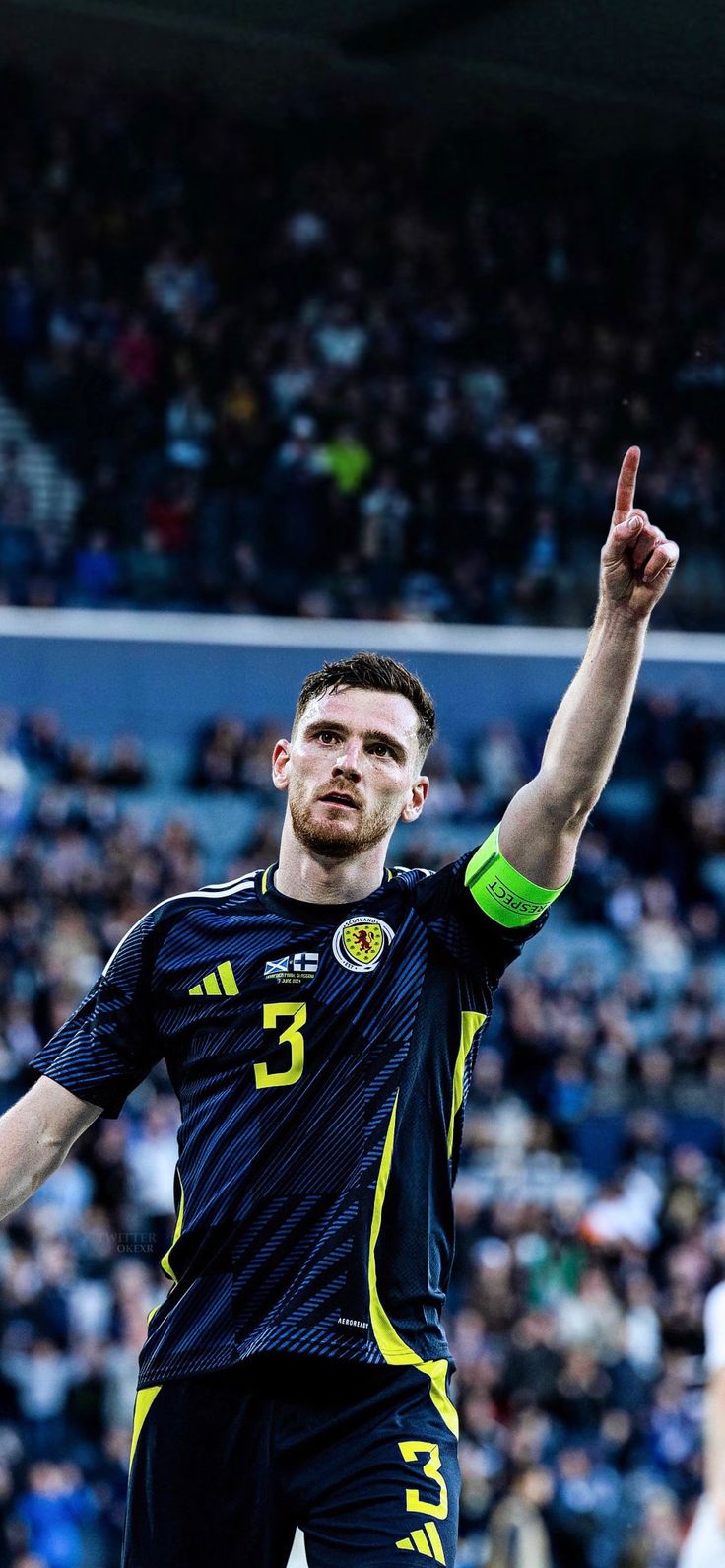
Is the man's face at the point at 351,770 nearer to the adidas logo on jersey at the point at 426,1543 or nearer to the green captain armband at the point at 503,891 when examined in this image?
the green captain armband at the point at 503,891

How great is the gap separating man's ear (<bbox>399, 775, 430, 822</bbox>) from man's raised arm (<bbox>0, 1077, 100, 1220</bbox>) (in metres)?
0.74

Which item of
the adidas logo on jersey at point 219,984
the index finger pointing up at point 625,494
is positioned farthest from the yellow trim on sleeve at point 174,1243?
the index finger pointing up at point 625,494

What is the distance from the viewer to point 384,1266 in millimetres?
3268

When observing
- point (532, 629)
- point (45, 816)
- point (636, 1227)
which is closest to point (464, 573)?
point (532, 629)

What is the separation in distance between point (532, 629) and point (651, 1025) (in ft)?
13.7

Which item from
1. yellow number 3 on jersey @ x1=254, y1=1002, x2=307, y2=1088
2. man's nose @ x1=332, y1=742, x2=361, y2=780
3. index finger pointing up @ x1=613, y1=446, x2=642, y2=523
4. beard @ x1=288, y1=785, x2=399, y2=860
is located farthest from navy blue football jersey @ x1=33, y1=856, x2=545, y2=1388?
index finger pointing up @ x1=613, y1=446, x2=642, y2=523

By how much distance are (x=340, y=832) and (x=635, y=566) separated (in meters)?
0.66

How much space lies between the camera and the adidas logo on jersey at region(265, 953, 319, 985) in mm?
3412

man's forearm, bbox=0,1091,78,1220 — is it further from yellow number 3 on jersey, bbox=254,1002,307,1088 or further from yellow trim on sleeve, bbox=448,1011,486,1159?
yellow trim on sleeve, bbox=448,1011,486,1159

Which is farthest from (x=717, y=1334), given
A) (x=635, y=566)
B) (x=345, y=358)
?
(x=345, y=358)

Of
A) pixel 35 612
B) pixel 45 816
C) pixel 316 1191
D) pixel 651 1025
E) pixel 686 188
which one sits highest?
pixel 686 188

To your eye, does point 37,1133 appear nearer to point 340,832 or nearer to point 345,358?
point 340,832

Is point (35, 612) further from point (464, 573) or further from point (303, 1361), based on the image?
point (303, 1361)

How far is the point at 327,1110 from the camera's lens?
10.9ft
